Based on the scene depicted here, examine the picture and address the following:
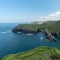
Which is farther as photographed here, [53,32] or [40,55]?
[53,32]

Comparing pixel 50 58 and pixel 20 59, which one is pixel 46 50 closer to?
pixel 50 58

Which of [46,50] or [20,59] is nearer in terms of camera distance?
[20,59]

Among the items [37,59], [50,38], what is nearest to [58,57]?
[37,59]

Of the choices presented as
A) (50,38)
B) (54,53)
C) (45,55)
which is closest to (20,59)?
(45,55)

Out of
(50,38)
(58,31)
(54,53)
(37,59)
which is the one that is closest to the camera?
(37,59)

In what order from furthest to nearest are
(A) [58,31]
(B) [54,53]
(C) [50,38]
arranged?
(A) [58,31], (C) [50,38], (B) [54,53]

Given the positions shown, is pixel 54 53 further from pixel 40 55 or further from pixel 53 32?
pixel 53 32

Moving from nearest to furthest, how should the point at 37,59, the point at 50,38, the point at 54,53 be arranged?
the point at 37,59, the point at 54,53, the point at 50,38
